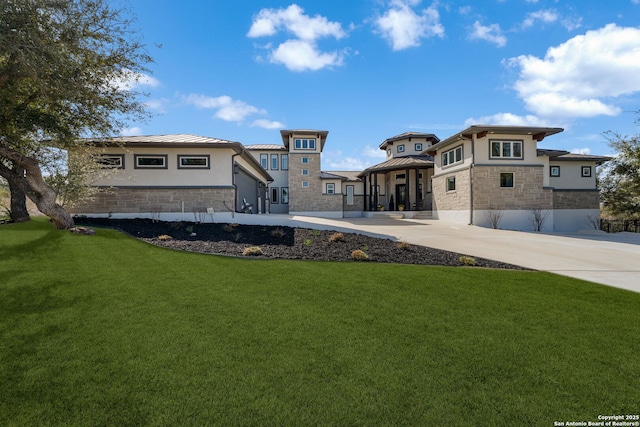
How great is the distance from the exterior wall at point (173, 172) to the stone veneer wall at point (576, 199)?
20.8 meters

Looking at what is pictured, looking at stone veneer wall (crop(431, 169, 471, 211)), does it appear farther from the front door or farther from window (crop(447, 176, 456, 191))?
the front door

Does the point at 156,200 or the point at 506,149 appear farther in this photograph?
the point at 506,149

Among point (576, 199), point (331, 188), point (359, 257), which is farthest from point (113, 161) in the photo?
point (576, 199)

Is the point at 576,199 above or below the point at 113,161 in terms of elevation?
below

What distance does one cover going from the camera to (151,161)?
47.4ft

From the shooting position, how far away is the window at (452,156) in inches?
750

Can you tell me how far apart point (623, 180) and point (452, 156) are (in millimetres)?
11447

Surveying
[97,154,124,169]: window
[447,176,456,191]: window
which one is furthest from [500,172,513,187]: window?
[97,154,124,169]: window

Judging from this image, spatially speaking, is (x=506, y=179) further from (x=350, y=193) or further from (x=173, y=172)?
(x=173, y=172)

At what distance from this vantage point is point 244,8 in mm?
10336

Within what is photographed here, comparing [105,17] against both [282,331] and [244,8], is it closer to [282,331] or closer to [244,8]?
[244,8]

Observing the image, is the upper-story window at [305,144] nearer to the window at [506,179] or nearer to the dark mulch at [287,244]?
the window at [506,179]

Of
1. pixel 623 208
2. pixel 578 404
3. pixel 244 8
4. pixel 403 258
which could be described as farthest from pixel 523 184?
pixel 578 404

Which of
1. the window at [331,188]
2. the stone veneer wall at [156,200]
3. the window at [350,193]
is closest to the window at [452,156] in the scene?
the window at [331,188]
